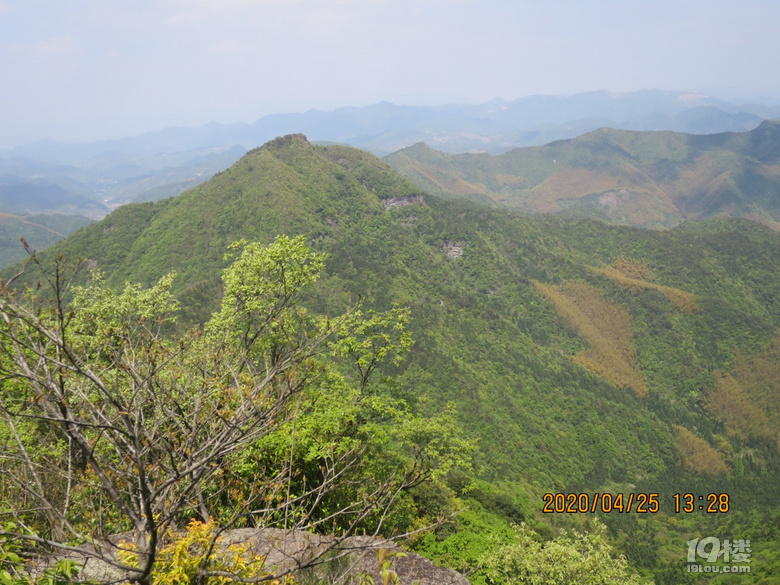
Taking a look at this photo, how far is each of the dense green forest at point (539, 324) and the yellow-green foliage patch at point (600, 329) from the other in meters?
0.54

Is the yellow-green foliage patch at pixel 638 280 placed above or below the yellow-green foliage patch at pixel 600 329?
above

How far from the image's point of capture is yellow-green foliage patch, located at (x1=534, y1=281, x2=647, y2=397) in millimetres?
96438

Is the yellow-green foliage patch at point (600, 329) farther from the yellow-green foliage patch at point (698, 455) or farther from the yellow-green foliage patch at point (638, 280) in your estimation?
the yellow-green foliage patch at point (698, 455)

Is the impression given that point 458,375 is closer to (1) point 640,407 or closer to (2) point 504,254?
(1) point 640,407

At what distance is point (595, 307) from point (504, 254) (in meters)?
30.4

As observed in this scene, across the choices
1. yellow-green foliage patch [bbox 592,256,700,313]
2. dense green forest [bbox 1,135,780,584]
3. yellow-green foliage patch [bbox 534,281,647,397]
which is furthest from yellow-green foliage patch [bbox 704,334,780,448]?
yellow-green foliage patch [bbox 592,256,700,313]

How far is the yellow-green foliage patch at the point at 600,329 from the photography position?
96.4m

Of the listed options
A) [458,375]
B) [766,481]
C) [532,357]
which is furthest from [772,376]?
[458,375]

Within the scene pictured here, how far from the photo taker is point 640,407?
8744cm

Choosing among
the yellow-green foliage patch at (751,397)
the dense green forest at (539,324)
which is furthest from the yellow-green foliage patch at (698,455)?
the yellow-green foliage patch at (751,397)

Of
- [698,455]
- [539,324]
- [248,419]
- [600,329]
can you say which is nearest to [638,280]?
[600,329]

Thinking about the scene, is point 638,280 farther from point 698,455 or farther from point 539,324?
point 698,455

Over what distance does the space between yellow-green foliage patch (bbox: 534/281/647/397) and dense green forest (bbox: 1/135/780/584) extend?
0.54 meters

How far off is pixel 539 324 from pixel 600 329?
17900mm
